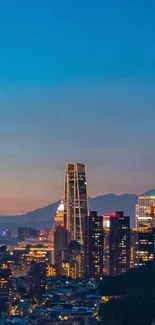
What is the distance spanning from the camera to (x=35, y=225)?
121125mm

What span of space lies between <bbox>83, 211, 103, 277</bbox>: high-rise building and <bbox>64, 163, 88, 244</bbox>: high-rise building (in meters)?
22.1

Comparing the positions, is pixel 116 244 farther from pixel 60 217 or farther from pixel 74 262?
pixel 60 217

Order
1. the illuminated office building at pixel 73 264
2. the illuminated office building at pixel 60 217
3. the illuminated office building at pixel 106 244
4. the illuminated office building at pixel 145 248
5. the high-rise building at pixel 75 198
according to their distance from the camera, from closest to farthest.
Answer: the illuminated office building at pixel 145 248, the illuminated office building at pixel 106 244, the illuminated office building at pixel 73 264, the high-rise building at pixel 75 198, the illuminated office building at pixel 60 217

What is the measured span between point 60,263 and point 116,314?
36.6m

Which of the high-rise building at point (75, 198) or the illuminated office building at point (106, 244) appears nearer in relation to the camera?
the illuminated office building at point (106, 244)

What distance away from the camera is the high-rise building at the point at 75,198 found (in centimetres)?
8288

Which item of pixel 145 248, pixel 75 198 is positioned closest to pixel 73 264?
pixel 145 248

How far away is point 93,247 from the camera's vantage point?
57.2 meters

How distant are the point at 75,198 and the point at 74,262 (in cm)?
2404

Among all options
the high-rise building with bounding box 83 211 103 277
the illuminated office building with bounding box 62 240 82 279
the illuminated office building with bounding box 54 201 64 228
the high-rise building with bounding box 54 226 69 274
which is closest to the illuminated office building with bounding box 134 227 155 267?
the high-rise building with bounding box 83 211 103 277

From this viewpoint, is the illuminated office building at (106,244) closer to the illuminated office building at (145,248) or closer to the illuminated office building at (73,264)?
the illuminated office building at (73,264)

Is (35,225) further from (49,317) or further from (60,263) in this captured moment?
(49,317)

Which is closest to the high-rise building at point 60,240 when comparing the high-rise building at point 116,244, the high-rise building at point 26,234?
the high-rise building at point 26,234

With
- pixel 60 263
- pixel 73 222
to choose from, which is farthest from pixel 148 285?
pixel 73 222
